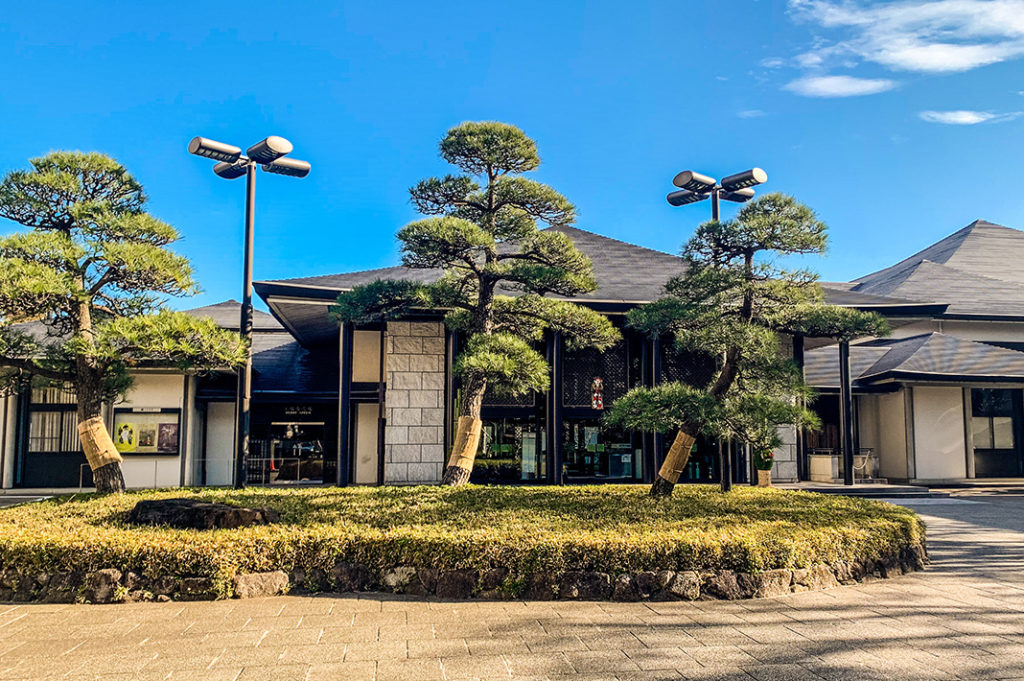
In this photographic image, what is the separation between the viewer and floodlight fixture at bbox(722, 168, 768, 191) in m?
14.8

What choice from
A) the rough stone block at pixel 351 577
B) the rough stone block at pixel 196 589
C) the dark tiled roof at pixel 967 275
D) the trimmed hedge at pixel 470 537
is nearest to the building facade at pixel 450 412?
the dark tiled roof at pixel 967 275

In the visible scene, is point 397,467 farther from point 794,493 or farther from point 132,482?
point 794,493

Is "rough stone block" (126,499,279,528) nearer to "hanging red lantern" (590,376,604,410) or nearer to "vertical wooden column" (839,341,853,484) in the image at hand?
"hanging red lantern" (590,376,604,410)

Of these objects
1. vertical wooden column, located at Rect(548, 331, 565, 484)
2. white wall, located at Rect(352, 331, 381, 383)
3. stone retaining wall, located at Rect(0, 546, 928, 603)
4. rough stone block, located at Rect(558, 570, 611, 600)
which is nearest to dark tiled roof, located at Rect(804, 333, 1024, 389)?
vertical wooden column, located at Rect(548, 331, 565, 484)

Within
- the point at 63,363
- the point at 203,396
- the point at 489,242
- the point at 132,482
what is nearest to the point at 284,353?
the point at 203,396

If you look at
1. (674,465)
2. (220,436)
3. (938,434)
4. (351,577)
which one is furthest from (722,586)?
(938,434)

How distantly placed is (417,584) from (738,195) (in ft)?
38.0

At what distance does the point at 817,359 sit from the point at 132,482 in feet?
67.5

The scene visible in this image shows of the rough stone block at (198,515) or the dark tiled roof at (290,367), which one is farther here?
the dark tiled roof at (290,367)

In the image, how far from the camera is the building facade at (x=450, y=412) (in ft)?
61.8

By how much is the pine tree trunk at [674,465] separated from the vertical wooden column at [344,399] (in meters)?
8.44

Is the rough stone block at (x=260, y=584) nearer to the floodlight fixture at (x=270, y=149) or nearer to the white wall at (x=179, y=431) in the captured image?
the floodlight fixture at (x=270, y=149)

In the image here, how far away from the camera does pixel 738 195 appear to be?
16.2 meters

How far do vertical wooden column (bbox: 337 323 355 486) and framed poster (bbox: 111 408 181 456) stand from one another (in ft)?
14.7
